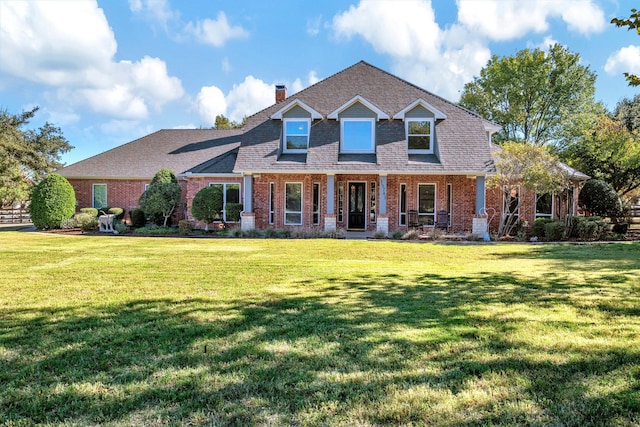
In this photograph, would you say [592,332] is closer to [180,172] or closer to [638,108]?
[180,172]

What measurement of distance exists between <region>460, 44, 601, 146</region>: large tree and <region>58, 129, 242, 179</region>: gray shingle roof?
1943 cm

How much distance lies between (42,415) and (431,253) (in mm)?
10118

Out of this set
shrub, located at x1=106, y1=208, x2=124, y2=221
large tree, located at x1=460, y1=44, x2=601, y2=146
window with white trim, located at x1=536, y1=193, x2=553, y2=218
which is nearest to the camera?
window with white trim, located at x1=536, y1=193, x2=553, y2=218

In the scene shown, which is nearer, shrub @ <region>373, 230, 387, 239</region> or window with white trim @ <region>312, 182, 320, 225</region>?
shrub @ <region>373, 230, 387, 239</region>

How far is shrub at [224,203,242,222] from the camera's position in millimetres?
18875

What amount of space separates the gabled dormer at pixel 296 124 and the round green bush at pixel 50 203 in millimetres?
10900

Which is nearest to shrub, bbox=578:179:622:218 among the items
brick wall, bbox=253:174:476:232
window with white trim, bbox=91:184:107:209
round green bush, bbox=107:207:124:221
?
brick wall, bbox=253:174:476:232

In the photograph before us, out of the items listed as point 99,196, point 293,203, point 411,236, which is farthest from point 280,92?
point 411,236

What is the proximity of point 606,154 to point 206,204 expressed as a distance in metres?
21.0

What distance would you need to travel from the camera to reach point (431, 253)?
1137 cm

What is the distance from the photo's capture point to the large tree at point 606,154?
20703mm

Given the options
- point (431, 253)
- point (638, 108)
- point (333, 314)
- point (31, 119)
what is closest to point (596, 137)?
point (638, 108)

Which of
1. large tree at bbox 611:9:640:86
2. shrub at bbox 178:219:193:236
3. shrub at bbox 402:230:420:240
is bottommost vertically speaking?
shrub at bbox 402:230:420:240

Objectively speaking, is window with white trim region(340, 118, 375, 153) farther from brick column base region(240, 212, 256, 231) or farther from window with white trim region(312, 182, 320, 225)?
brick column base region(240, 212, 256, 231)
